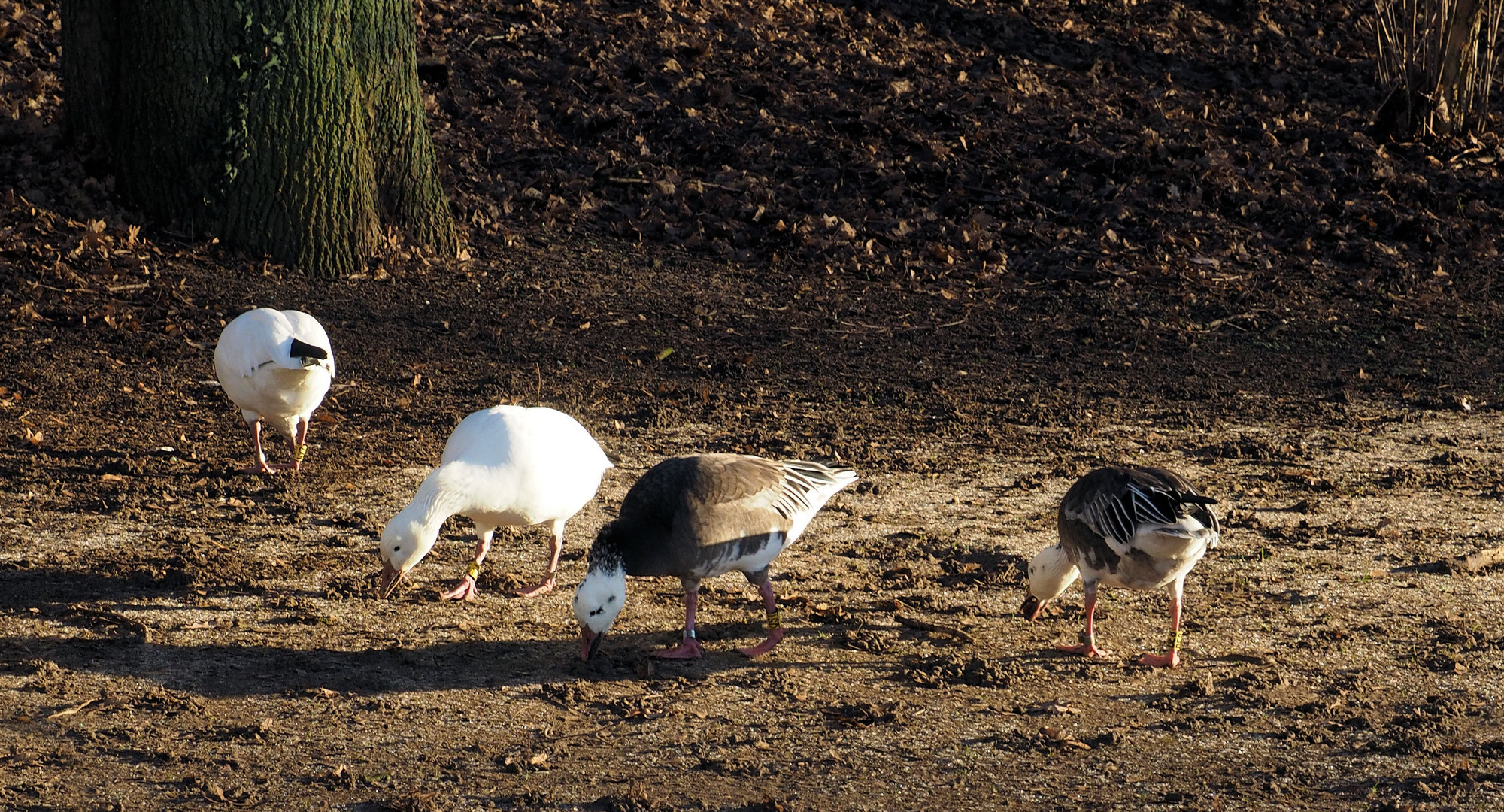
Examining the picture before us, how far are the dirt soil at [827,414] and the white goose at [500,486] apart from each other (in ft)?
0.77

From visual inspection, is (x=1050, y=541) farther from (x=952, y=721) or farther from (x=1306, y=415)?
(x=1306, y=415)

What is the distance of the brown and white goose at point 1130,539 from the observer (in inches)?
199

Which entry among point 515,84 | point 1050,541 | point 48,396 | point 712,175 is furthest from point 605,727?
point 515,84

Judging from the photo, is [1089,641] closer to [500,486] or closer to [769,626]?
[769,626]

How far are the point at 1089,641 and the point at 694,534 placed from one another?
1647 mm

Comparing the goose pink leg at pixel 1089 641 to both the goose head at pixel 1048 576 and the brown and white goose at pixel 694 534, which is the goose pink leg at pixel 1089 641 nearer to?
the goose head at pixel 1048 576

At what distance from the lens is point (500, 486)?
5.58 m

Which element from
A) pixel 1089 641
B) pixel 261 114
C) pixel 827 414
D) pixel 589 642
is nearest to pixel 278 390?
pixel 589 642

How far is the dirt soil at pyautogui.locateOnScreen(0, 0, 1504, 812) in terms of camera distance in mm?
4523

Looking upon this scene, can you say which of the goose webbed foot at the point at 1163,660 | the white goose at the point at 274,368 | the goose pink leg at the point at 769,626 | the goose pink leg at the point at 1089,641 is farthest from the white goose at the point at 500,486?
the goose webbed foot at the point at 1163,660

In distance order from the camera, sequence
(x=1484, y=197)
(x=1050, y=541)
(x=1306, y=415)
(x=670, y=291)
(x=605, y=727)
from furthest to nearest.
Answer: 1. (x=1484, y=197)
2. (x=670, y=291)
3. (x=1306, y=415)
4. (x=1050, y=541)
5. (x=605, y=727)

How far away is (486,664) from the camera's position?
5152 millimetres

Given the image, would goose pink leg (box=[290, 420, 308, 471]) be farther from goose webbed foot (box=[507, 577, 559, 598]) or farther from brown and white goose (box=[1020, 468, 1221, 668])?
brown and white goose (box=[1020, 468, 1221, 668])

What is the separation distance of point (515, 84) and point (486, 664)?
8.92 m
